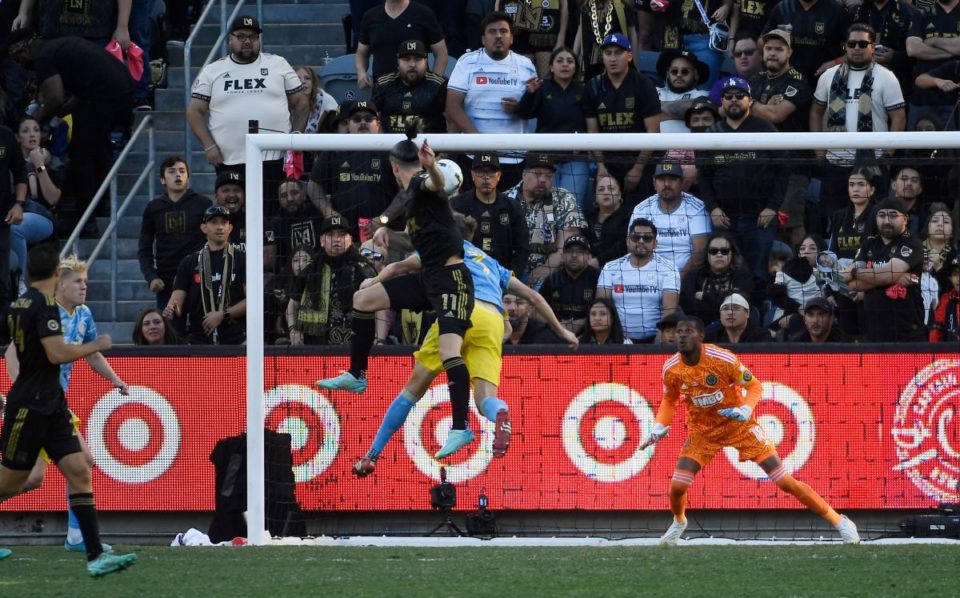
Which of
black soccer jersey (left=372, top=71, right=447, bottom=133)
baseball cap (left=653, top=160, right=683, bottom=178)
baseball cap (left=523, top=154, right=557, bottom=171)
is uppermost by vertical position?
black soccer jersey (left=372, top=71, right=447, bottom=133)

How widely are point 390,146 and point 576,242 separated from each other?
6.11 feet

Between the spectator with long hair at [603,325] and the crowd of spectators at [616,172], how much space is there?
0.02 metres

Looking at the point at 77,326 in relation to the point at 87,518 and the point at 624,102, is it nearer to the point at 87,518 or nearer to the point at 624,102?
the point at 87,518

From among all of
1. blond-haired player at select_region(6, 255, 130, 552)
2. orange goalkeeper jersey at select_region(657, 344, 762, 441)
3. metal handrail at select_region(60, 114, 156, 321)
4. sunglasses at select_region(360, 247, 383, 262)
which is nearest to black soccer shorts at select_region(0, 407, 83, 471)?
blond-haired player at select_region(6, 255, 130, 552)

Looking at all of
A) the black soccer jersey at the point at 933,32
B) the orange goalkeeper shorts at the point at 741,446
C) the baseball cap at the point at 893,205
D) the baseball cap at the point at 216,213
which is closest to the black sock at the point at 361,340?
the orange goalkeeper shorts at the point at 741,446

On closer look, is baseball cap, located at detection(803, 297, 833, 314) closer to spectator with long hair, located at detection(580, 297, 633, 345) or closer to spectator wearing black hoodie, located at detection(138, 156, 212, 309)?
spectator with long hair, located at detection(580, 297, 633, 345)

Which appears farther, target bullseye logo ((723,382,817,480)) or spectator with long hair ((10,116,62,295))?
spectator with long hair ((10,116,62,295))

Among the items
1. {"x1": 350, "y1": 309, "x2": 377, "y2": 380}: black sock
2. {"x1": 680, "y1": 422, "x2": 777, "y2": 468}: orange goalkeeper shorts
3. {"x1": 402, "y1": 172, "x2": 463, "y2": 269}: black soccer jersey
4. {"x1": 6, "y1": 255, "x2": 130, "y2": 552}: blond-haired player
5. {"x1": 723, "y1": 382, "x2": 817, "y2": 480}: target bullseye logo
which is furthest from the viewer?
{"x1": 723, "y1": 382, "x2": 817, "y2": 480}: target bullseye logo

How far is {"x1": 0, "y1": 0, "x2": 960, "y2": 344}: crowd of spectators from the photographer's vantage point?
40.9ft

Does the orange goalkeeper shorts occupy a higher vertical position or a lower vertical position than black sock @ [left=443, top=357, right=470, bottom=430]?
lower

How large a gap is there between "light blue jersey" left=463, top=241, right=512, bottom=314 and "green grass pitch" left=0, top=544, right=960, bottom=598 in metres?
1.72

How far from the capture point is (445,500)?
40.4 feet

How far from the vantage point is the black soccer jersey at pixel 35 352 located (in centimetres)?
934

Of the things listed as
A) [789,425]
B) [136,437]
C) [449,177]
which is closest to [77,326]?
[136,437]
